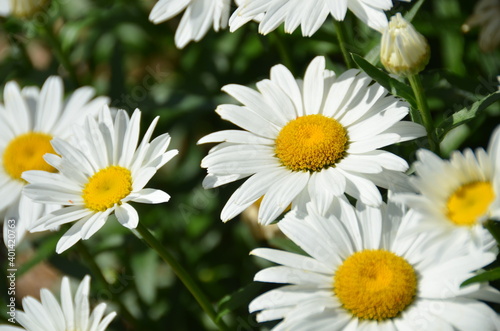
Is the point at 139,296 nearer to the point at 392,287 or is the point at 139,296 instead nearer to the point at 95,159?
the point at 95,159

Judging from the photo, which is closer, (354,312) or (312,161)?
(354,312)

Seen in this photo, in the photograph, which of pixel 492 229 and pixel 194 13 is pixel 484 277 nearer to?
pixel 492 229

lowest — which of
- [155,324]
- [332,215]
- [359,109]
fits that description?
[155,324]

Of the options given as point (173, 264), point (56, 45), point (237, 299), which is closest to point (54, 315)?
point (173, 264)

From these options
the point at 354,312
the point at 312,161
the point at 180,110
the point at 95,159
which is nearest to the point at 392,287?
the point at 354,312

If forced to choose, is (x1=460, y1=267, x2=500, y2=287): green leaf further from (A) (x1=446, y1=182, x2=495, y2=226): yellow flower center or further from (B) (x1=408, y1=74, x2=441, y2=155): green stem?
(B) (x1=408, y1=74, x2=441, y2=155): green stem

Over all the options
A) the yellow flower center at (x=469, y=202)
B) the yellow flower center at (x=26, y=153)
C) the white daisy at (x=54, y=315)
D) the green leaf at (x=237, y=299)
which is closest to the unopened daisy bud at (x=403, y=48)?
the yellow flower center at (x=469, y=202)

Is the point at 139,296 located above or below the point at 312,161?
below
